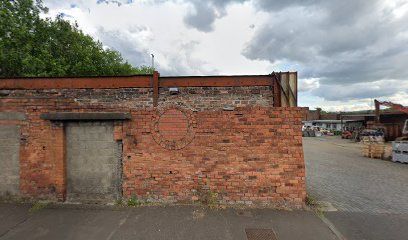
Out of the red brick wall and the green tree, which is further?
the green tree

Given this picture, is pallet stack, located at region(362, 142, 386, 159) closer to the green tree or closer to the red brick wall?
the red brick wall

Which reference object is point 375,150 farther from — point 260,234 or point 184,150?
point 184,150

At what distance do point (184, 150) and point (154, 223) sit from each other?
66.7 inches

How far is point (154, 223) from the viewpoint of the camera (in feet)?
14.7

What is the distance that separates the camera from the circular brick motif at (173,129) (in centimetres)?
531

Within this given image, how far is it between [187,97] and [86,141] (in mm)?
2752

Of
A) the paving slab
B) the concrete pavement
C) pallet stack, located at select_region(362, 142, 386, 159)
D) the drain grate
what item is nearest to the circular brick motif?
the concrete pavement

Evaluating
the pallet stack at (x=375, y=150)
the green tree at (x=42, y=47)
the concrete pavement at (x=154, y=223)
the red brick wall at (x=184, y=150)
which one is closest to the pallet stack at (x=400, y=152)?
the pallet stack at (x=375, y=150)

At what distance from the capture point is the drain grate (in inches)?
158

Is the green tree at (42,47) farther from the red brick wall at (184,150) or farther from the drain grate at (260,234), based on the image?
the drain grate at (260,234)

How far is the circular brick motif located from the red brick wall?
24 mm

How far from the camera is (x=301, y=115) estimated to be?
5160 millimetres

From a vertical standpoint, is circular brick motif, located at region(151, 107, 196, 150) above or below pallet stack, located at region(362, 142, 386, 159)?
above

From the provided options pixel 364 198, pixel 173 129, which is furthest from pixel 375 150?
pixel 173 129
